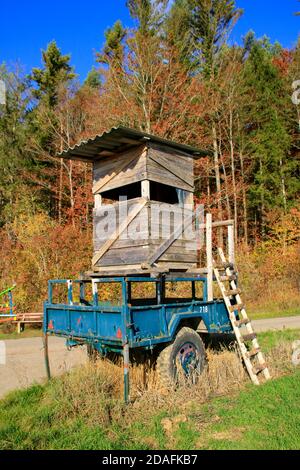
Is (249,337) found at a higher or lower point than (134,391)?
higher

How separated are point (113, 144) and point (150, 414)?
15.3 ft

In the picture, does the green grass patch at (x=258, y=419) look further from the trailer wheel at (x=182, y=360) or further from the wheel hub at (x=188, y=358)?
the wheel hub at (x=188, y=358)

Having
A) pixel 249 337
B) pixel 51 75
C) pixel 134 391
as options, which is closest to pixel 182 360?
pixel 134 391

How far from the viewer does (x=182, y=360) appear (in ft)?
21.0

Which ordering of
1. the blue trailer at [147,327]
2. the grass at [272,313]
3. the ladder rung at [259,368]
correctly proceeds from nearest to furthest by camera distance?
the blue trailer at [147,327], the ladder rung at [259,368], the grass at [272,313]

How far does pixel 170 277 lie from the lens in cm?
704

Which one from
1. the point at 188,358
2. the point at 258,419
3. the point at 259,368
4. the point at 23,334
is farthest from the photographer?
the point at 23,334

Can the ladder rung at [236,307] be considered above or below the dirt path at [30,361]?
above

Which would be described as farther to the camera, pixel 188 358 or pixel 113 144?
pixel 113 144

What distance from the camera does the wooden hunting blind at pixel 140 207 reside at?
274 inches

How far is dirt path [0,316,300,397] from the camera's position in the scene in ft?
23.0

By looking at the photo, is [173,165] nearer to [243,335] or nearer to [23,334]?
[243,335]

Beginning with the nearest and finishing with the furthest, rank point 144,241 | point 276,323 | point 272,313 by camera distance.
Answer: point 144,241 < point 276,323 < point 272,313

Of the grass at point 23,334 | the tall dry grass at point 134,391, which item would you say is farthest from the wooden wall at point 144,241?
the grass at point 23,334
